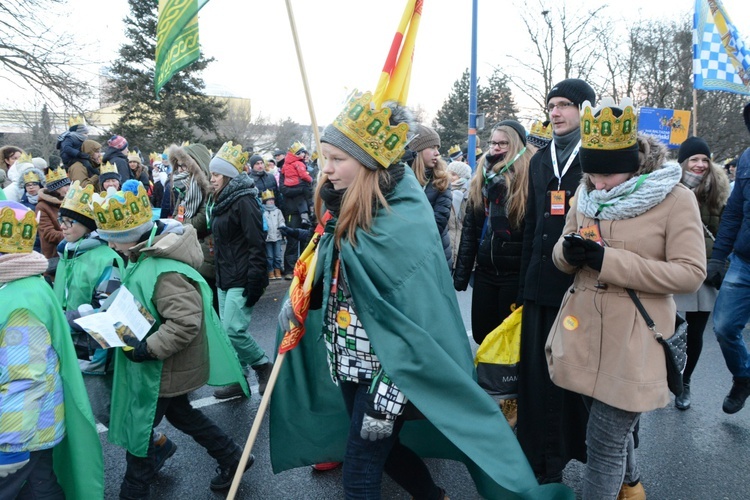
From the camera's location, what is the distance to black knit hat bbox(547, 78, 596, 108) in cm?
324

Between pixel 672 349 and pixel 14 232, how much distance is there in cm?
306

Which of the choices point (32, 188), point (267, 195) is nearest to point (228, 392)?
point (32, 188)

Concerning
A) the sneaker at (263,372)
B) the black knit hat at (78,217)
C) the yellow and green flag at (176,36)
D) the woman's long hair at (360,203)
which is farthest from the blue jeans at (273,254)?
the woman's long hair at (360,203)

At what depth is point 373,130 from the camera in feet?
7.93

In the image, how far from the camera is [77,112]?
15.8m

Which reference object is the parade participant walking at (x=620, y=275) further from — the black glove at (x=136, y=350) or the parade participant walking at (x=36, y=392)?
the parade participant walking at (x=36, y=392)

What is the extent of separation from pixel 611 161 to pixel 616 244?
0.38 meters

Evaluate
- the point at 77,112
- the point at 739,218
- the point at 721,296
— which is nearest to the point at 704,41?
the point at 739,218

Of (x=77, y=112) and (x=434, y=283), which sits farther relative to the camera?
(x=77, y=112)

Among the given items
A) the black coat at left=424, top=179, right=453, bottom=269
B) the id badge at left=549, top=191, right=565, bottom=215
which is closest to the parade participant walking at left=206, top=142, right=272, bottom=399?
the black coat at left=424, top=179, right=453, bottom=269

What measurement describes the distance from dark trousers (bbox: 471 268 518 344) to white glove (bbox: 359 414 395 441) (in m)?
1.92

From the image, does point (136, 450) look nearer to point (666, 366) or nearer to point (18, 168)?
point (666, 366)

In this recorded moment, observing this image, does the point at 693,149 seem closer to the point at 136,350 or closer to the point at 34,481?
the point at 136,350

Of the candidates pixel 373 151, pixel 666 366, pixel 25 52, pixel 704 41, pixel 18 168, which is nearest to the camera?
pixel 373 151
